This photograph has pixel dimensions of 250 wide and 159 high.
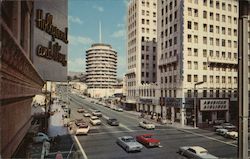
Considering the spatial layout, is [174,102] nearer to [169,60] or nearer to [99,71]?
[169,60]

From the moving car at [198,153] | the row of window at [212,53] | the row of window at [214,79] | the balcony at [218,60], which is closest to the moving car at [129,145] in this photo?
the moving car at [198,153]

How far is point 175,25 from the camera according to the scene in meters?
42.4

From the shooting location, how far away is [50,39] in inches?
605

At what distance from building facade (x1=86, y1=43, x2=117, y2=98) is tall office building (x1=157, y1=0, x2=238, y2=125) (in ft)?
192

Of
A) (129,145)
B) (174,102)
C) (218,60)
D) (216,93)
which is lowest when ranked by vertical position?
(129,145)

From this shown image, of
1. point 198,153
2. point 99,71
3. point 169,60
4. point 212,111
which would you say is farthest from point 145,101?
point 99,71

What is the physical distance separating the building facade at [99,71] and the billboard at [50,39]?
255ft

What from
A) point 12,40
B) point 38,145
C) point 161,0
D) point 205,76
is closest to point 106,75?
point 161,0

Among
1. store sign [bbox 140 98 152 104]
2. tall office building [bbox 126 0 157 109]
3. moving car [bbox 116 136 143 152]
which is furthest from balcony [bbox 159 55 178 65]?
moving car [bbox 116 136 143 152]

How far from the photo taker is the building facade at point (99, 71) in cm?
9744

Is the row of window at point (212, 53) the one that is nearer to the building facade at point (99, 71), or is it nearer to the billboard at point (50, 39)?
the billboard at point (50, 39)

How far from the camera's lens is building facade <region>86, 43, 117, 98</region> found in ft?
320

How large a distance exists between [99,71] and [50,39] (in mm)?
83614

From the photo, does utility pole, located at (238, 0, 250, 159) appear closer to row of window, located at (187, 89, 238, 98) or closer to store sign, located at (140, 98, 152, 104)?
row of window, located at (187, 89, 238, 98)
